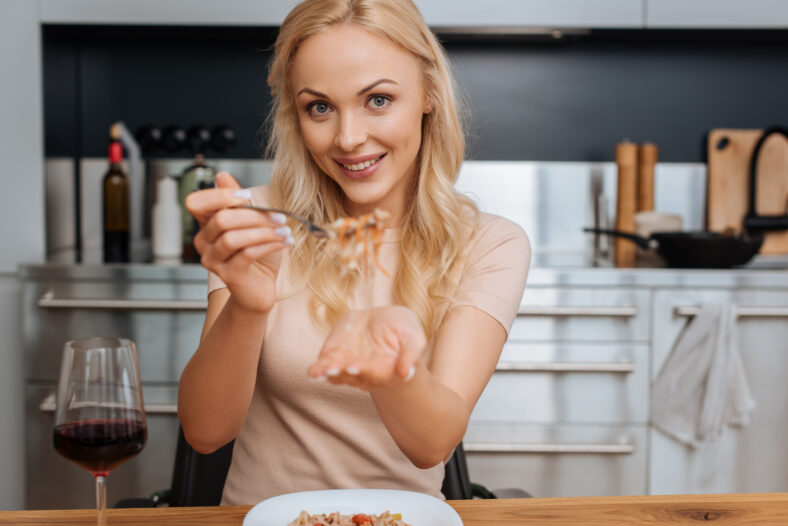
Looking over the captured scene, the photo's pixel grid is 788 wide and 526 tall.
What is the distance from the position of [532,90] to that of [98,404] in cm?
237

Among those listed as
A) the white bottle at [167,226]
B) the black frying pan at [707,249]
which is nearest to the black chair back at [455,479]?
the black frying pan at [707,249]

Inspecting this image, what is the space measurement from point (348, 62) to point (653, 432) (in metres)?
1.58

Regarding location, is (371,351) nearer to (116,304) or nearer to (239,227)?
(239,227)

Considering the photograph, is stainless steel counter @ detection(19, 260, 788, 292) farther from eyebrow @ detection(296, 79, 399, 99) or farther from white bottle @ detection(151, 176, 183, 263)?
eyebrow @ detection(296, 79, 399, 99)

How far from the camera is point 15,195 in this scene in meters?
2.46

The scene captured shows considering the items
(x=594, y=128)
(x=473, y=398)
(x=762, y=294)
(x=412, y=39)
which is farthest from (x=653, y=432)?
(x=412, y=39)

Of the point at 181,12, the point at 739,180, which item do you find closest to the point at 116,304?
the point at 181,12

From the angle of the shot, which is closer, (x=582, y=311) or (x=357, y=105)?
(x=357, y=105)

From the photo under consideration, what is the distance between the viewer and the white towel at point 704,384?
2195 mm

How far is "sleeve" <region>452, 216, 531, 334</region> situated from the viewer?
1.23 m

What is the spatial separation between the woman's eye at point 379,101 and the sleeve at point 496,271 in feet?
0.96

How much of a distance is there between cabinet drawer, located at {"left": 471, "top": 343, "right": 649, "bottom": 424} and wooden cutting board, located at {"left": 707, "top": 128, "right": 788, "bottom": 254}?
0.81 metres

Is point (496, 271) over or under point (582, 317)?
over

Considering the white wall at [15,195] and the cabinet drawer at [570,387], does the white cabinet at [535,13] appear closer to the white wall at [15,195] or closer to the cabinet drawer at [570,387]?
the cabinet drawer at [570,387]
